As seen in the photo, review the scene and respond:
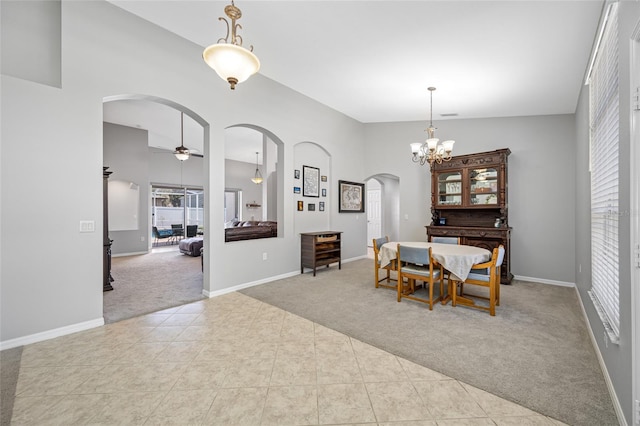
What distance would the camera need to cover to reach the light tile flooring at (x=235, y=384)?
1646 millimetres

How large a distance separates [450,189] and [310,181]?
8.95ft

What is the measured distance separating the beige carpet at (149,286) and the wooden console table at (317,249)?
1.86 m

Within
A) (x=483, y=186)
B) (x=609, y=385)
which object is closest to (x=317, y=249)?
(x=483, y=186)

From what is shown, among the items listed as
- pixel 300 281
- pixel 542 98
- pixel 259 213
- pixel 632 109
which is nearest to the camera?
pixel 632 109

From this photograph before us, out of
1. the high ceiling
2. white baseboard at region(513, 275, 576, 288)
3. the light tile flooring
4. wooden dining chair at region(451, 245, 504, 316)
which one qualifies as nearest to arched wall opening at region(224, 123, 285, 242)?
the high ceiling

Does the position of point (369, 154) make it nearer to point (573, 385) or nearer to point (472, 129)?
point (472, 129)

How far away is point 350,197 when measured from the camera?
6.54 meters

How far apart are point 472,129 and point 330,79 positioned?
10.2ft

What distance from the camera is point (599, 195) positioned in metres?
2.46

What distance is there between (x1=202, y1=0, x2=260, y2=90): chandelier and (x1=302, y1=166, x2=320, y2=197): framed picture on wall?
3.12m

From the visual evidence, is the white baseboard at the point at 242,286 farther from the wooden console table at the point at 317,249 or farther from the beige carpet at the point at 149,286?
the wooden console table at the point at 317,249

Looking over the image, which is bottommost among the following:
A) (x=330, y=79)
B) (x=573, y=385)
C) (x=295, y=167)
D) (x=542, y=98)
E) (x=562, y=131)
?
(x=573, y=385)

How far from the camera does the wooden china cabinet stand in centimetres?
482

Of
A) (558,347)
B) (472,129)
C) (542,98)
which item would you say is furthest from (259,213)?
(558,347)
